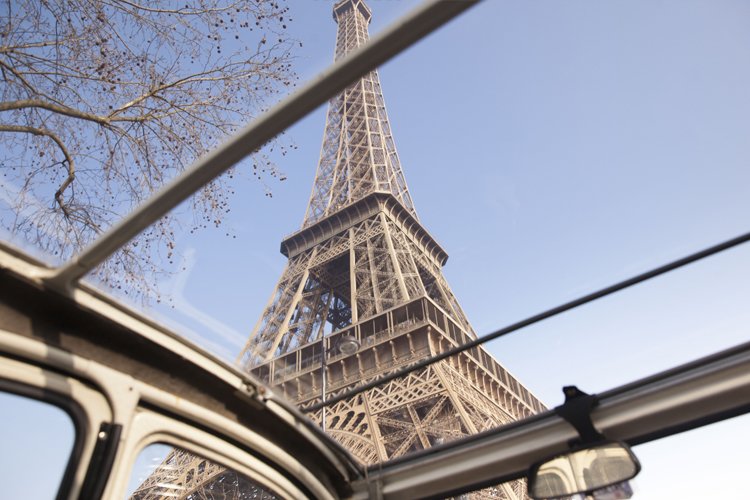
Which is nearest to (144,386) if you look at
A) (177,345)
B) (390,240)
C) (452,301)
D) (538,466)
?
(177,345)

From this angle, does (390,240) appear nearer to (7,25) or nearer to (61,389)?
(7,25)

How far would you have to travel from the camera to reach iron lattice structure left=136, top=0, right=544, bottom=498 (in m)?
16.9

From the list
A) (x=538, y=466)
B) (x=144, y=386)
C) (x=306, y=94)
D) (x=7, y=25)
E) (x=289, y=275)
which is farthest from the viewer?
(x=289, y=275)

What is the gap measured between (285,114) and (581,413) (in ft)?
5.56

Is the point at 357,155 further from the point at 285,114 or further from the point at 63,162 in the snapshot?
the point at 285,114

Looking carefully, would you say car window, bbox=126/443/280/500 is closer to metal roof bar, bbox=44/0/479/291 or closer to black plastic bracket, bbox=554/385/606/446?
metal roof bar, bbox=44/0/479/291

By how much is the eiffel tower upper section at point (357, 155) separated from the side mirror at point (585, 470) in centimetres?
2733

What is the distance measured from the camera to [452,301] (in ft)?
89.1

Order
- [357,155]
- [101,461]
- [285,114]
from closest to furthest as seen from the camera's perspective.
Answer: [285,114]
[101,461]
[357,155]

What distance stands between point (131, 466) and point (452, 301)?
26024 mm

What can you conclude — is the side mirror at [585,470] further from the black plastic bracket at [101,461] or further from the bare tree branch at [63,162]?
the bare tree branch at [63,162]

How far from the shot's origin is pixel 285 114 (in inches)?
43.3

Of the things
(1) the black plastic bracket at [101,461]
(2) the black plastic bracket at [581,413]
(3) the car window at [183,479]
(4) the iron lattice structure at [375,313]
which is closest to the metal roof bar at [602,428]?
(2) the black plastic bracket at [581,413]

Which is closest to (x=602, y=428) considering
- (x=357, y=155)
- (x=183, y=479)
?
(x=183, y=479)
